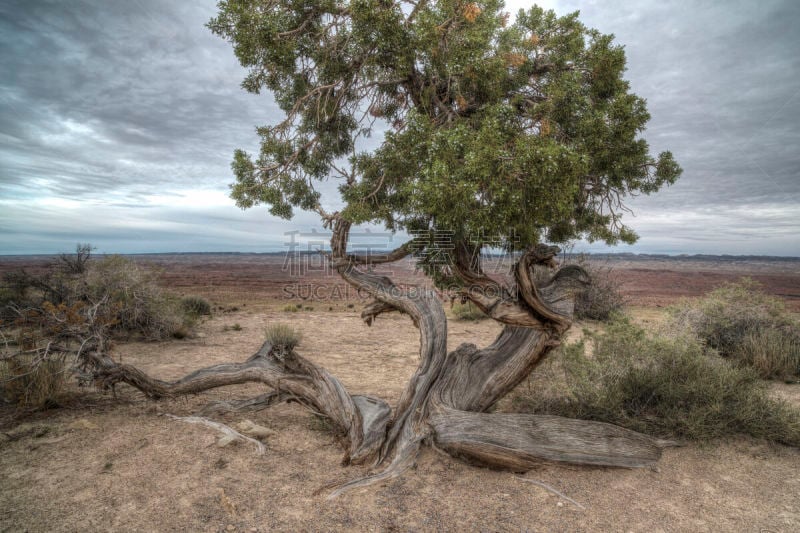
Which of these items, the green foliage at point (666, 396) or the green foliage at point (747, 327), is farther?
the green foliage at point (747, 327)

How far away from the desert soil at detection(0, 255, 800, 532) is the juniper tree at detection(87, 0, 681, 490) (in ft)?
1.00

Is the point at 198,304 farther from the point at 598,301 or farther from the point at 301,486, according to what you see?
the point at 598,301

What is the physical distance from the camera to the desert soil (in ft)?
12.1

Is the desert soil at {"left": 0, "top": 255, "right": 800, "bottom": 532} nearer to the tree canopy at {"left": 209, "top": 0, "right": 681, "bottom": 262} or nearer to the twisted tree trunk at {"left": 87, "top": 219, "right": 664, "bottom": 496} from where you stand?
the twisted tree trunk at {"left": 87, "top": 219, "right": 664, "bottom": 496}

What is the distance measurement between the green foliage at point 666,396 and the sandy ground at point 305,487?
28 cm

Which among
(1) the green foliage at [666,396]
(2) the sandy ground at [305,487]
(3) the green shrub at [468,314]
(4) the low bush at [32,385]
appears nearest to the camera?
(2) the sandy ground at [305,487]

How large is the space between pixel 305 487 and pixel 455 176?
12.2 feet

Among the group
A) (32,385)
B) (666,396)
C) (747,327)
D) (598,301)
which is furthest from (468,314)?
(32,385)

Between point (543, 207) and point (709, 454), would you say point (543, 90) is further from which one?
point (709, 454)

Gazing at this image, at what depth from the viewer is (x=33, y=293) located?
531 inches

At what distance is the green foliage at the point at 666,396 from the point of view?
5.29 m

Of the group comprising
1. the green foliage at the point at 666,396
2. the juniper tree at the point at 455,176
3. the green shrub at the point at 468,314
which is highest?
the juniper tree at the point at 455,176

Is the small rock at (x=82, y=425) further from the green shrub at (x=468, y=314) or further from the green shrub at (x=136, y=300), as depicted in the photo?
the green shrub at (x=468, y=314)

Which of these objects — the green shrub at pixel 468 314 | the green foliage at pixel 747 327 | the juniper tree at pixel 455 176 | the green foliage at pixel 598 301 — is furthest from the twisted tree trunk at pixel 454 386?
the green foliage at pixel 598 301
